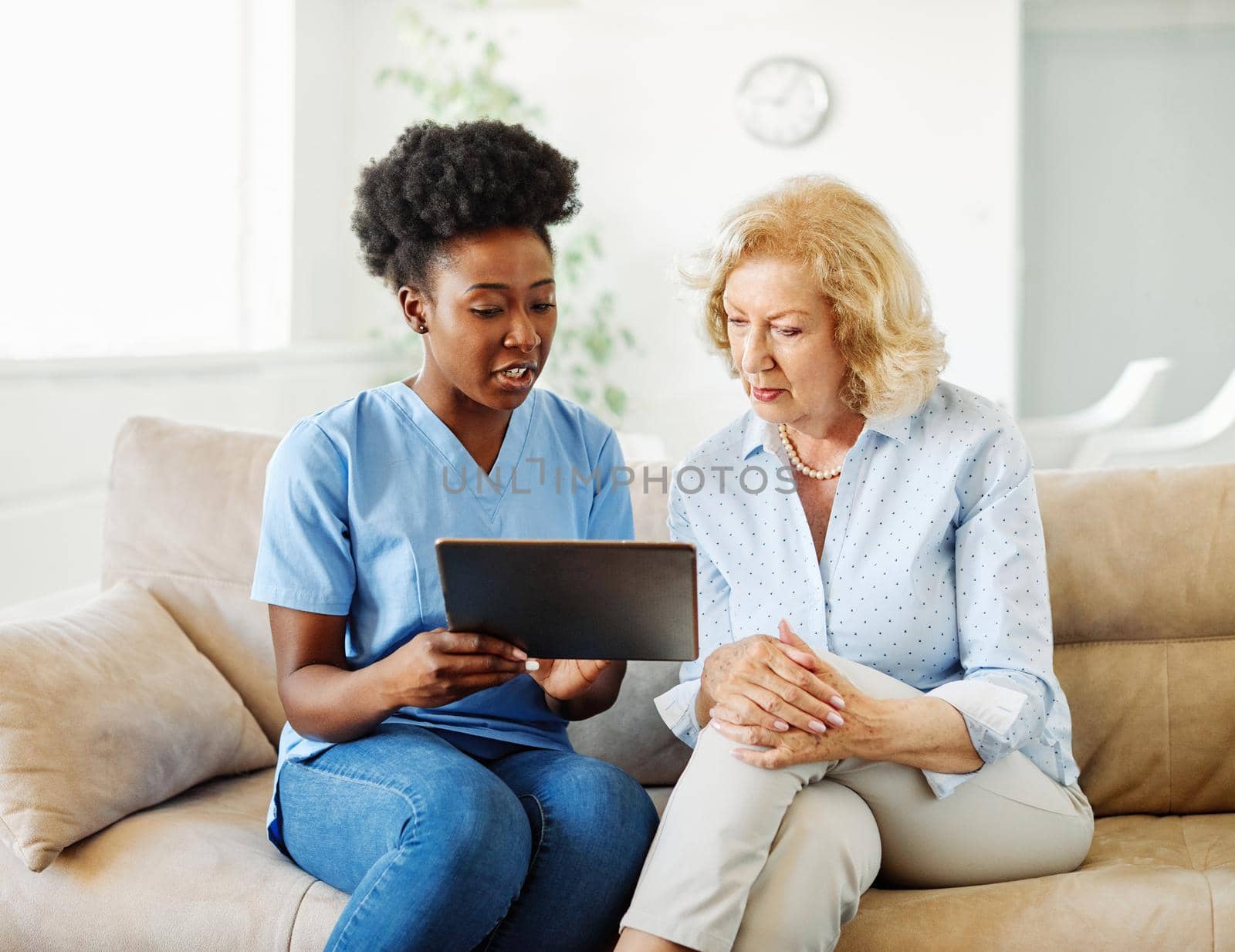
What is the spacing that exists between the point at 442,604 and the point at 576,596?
0.27m

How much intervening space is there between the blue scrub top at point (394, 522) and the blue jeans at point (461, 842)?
2.4 inches

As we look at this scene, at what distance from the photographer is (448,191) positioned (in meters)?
1.41

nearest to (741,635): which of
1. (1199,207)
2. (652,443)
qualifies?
(652,443)

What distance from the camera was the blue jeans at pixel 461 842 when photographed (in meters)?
1.20

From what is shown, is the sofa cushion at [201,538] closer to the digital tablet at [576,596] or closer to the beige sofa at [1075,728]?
the beige sofa at [1075,728]

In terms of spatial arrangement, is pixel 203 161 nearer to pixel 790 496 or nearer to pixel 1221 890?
pixel 790 496

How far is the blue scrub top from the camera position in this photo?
1.40 meters


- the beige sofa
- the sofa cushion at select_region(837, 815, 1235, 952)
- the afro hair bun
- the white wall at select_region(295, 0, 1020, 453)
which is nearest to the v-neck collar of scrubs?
the afro hair bun

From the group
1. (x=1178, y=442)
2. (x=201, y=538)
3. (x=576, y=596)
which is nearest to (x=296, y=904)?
(x=576, y=596)

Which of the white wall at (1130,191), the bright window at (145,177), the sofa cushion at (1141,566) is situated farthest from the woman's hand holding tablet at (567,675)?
the white wall at (1130,191)

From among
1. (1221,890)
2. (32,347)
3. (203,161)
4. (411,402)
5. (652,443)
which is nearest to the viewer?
(1221,890)

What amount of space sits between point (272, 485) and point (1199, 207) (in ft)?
12.3

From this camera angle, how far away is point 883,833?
139 cm

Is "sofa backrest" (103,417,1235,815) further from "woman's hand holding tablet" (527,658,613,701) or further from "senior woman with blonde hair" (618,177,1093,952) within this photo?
"woman's hand holding tablet" (527,658,613,701)
